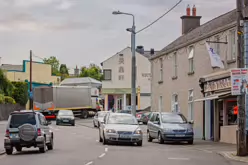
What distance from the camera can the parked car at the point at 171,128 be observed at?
29266 mm

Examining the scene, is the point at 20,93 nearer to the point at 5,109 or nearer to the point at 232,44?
the point at 5,109

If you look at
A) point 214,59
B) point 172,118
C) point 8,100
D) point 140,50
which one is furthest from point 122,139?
point 140,50

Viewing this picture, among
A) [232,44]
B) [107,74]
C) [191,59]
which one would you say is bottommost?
[191,59]

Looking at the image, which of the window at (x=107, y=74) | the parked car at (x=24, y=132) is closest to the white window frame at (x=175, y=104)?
the parked car at (x=24, y=132)

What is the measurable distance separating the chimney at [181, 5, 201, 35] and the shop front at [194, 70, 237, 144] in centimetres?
1018

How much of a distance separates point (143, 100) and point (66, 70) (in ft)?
234

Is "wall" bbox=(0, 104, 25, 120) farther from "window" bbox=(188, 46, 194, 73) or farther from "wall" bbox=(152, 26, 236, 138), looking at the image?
"window" bbox=(188, 46, 194, 73)

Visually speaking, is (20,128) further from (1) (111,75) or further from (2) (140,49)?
(2) (140,49)

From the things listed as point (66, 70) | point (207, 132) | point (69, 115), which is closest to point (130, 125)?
point (207, 132)

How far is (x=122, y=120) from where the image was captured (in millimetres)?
27656

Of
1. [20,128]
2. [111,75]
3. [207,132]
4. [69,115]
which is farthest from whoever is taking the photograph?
[111,75]

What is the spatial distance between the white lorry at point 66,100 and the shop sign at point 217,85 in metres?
31.3

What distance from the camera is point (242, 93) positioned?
21.0 metres

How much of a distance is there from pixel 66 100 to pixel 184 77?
2807 centimetres
